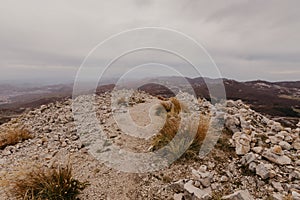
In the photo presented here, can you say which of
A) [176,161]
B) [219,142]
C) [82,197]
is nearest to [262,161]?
[219,142]

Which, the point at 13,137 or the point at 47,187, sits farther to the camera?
the point at 13,137

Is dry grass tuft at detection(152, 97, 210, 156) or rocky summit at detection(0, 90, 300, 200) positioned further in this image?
dry grass tuft at detection(152, 97, 210, 156)

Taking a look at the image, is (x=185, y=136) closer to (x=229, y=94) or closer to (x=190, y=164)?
(x=190, y=164)

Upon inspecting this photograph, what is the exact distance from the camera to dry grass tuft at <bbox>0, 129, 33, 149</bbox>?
6.81 m

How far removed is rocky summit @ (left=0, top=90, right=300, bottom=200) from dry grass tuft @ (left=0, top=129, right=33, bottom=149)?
0.20 m

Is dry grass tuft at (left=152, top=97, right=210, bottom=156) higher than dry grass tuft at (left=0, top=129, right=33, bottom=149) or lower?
higher

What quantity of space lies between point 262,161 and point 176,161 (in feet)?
5.73

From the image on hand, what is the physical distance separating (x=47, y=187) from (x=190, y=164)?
282 cm

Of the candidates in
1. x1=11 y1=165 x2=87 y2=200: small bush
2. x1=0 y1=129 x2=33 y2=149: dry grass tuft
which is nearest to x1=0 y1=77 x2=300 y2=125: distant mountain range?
x1=0 y1=129 x2=33 y2=149: dry grass tuft

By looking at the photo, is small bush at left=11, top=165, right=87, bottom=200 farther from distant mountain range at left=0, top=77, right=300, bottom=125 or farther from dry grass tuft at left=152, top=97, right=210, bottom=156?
distant mountain range at left=0, top=77, right=300, bottom=125

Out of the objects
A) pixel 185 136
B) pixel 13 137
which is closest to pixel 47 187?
pixel 185 136

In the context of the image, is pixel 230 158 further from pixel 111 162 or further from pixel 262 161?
pixel 111 162

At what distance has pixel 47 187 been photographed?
3.85 meters

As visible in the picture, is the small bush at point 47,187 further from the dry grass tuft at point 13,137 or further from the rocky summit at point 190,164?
the dry grass tuft at point 13,137
